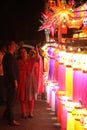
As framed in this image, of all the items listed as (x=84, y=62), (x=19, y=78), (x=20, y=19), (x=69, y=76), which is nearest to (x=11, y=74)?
(x=19, y=78)

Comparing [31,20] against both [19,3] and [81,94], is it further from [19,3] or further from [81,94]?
[81,94]

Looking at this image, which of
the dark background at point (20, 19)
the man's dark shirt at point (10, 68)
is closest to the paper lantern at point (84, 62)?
the man's dark shirt at point (10, 68)

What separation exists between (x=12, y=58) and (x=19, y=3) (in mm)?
20351

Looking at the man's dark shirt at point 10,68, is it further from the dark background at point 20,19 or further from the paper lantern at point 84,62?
the dark background at point 20,19

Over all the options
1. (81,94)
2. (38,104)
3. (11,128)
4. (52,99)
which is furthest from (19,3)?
(81,94)

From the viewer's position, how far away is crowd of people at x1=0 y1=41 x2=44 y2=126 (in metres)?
10.3

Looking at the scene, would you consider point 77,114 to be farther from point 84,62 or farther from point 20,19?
point 20,19

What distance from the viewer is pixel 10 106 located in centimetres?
1048

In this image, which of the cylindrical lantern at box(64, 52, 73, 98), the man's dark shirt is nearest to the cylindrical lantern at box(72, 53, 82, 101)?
the cylindrical lantern at box(64, 52, 73, 98)

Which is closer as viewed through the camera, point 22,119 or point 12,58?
point 12,58


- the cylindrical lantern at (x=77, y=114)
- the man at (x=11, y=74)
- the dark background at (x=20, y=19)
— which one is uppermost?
the dark background at (x=20, y=19)

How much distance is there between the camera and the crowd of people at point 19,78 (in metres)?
10.3

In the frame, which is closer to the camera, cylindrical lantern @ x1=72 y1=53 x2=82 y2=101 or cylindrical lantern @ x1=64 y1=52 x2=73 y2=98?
cylindrical lantern @ x1=72 y1=53 x2=82 y2=101

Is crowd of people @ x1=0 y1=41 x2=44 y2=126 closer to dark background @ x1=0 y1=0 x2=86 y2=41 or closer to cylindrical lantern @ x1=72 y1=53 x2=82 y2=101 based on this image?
cylindrical lantern @ x1=72 y1=53 x2=82 y2=101
